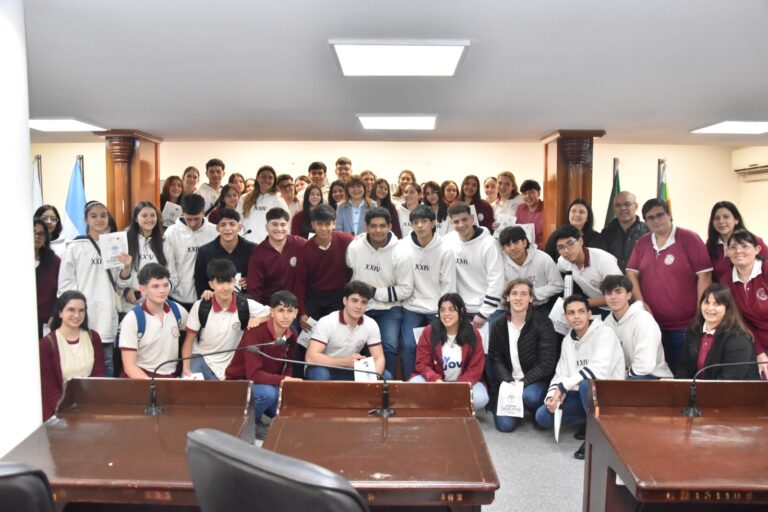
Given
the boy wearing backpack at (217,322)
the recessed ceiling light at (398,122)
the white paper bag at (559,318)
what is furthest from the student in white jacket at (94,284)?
the white paper bag at (559,318)

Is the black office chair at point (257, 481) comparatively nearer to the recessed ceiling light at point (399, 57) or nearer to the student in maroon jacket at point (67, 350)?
the recessed ceiling light at point (399, 57)

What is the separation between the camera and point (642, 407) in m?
2.48

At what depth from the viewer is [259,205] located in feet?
18.4

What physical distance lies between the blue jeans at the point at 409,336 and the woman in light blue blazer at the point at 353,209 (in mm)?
1167

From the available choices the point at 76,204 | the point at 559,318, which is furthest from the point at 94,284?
the point at 76,204

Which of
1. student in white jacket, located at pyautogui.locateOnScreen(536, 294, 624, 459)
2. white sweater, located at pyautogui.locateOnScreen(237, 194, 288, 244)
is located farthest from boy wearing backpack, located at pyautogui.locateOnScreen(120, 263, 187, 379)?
student in white jacket, located at pyautogui.locateOnScreen(536, 294, 624, 459)

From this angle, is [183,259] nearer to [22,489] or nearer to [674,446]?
[674,446]

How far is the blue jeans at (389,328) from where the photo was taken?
4.38 meters

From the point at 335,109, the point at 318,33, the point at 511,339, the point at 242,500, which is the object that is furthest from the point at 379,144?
the point at 242,500

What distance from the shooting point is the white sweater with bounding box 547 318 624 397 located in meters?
3.79

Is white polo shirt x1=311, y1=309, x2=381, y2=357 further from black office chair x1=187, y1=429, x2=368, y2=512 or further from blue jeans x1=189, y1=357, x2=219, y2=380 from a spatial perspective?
black office chair x1=187, y1=429, x2=368, y2=512

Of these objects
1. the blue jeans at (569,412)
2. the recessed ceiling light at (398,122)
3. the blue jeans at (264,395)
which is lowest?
the blue jeans at (569,412)

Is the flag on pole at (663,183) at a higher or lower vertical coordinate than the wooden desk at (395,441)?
higher

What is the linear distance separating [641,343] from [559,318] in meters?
0.59
